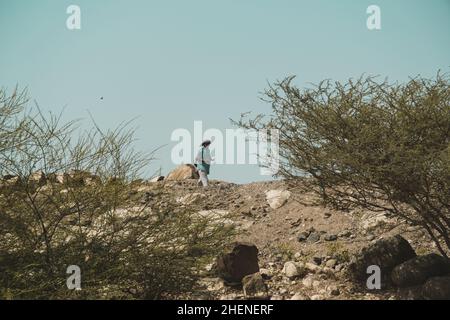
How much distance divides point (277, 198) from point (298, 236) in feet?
8.75

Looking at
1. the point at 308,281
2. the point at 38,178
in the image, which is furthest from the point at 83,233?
the point at 308,281

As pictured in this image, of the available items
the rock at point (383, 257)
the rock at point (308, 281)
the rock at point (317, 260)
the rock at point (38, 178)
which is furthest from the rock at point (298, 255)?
the rock at point (38, 178)

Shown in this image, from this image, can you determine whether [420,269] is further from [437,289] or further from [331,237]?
[331,237]

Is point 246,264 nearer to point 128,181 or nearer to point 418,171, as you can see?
point 128,181

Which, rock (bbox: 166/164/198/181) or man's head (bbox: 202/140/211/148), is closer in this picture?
man's head (bbox: 202/140/211/148)

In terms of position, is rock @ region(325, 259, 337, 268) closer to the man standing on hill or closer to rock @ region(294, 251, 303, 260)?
rock @ region(294, 251, 303, 260)

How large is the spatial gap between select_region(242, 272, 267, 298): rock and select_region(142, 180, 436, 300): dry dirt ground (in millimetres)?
141

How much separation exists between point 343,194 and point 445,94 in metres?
2.15

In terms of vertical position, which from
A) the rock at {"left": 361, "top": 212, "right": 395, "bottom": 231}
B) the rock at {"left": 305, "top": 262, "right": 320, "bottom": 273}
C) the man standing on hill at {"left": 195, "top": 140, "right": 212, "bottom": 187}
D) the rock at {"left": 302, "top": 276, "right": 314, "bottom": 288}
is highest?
the man standing on hill at {"left": 195, "top": 140, "right": 212, "bottom": 187}

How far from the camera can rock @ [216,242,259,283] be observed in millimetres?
7969

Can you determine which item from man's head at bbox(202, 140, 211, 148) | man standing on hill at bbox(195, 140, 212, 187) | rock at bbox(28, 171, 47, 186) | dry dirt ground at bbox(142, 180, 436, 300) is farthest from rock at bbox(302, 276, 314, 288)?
man's head at bbox(202, 140, 211, 148)

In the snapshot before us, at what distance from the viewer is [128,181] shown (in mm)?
6688
